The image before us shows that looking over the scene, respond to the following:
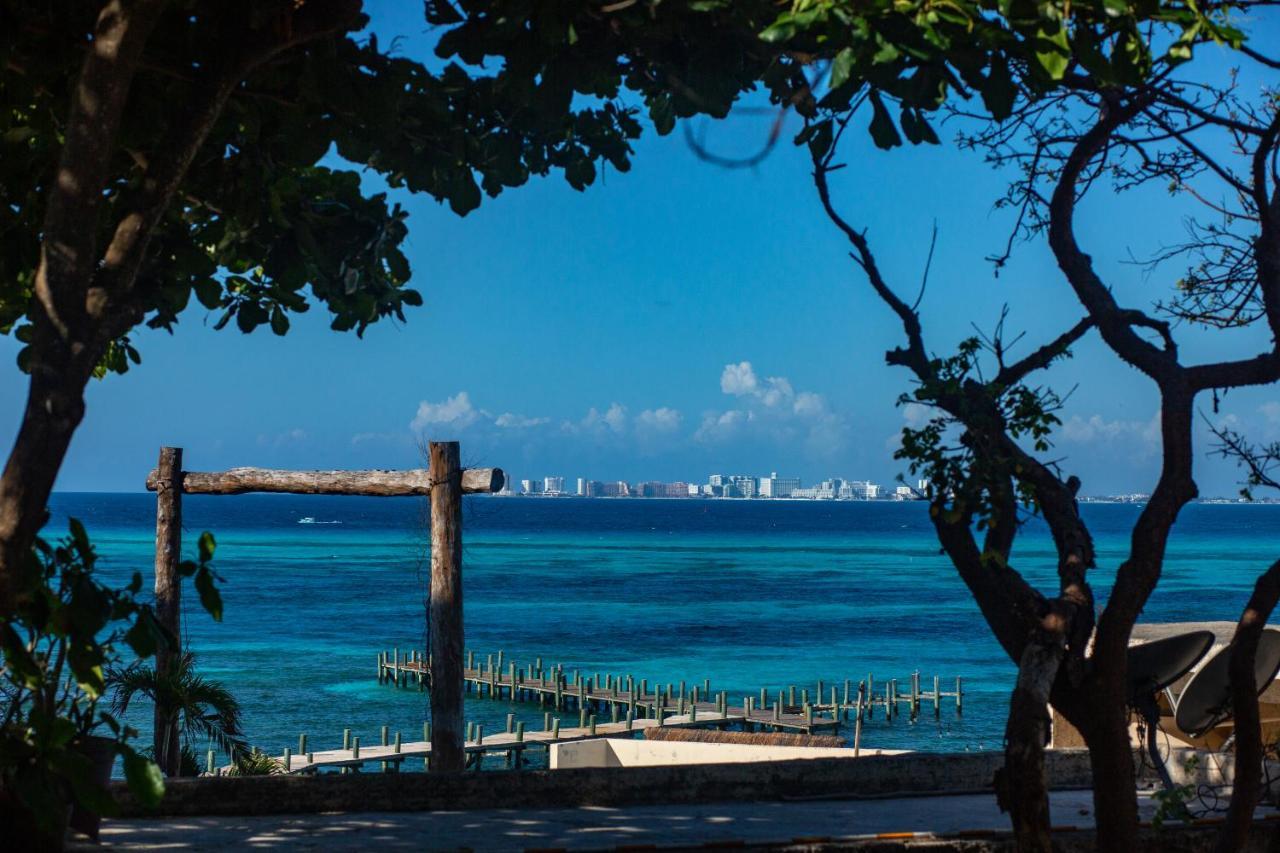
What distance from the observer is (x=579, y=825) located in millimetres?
7059

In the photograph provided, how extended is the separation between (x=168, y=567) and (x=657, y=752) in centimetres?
473

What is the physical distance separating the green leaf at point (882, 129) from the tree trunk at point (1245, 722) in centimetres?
250

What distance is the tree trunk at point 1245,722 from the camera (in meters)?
5.75

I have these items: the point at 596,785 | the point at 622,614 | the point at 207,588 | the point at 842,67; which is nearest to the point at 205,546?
the point at 207,588

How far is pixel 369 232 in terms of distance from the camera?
23.7 feet

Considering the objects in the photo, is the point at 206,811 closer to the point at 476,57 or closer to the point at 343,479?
the point at 343,479

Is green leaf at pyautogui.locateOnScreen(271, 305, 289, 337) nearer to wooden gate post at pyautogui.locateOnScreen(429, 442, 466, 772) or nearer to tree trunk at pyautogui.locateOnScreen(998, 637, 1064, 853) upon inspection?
wooden gate post at pyautogui.locateOnScreen(429, 442, 466, 772)

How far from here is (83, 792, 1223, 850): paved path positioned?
6.37 meters

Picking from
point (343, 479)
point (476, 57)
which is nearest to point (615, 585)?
point (343, 479)

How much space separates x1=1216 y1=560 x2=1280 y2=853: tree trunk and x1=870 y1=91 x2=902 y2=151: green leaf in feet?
8.20

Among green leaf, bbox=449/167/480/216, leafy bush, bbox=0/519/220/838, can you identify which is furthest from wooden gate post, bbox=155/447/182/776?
leafy bush, bbox=0/519/220/838

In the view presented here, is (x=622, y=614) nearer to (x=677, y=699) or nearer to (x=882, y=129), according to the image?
(x=677, y=699)

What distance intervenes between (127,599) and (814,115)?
12.2ft

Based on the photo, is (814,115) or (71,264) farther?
(814,115)
